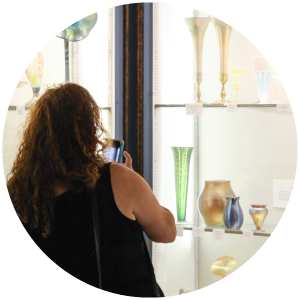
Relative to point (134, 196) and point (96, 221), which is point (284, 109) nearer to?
point (134, 196)

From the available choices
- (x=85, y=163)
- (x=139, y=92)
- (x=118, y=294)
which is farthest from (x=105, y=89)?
(x=118, y=294)

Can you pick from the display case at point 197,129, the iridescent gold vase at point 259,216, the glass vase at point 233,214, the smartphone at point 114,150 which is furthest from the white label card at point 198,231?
the smartphone at point 114,150

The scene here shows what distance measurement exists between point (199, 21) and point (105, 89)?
0.60 m

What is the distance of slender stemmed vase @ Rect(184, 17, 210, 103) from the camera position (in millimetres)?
1808

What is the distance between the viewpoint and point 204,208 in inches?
72.5

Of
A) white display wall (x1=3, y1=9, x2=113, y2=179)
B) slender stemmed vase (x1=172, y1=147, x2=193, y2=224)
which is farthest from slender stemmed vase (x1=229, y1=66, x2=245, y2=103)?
white display wall (x1=3, y1=9, x2=113, y2=179)

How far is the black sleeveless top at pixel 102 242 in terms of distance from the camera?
1.05 meters

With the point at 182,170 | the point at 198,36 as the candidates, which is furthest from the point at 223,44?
the point at 182,170

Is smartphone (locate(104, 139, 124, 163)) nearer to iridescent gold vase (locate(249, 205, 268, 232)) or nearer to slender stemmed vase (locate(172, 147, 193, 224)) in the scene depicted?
slender stemmed vase (locate(172, 147, 193, 224))

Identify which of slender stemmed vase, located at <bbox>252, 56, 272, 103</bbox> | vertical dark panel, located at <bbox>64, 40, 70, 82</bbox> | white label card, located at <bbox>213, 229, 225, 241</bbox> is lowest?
white label card, located at <bbox>213, 229, 225, 241</bbox>

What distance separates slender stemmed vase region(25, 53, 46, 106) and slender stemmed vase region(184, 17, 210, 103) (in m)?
0.76

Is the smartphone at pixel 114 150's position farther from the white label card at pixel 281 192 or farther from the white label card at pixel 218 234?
the white label card at pixel 281 192

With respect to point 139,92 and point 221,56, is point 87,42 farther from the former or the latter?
point 221,56

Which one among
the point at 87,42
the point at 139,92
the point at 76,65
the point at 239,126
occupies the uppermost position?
the point at 87,42
